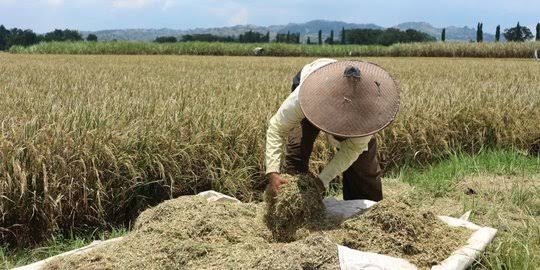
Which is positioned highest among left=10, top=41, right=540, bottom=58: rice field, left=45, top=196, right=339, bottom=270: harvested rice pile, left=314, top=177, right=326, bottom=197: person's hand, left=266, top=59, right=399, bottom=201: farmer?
left=10, top=41, right=540, bottom=58: rice field

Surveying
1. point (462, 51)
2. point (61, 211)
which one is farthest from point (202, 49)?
point (61, 211)

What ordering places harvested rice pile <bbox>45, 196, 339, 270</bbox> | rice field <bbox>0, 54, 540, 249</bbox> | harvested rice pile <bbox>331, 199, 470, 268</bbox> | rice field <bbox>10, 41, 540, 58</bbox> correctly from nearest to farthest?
harvested rice pile <bbox>45, 196, 339, 270</bbox>, harvested rice pile <bbox>331, 199, 470, 268</bbox>, rice field <bbox>0, 54, 540, 249</bbox>, rice field <bbox>10, 41, 540, 58</bbox>

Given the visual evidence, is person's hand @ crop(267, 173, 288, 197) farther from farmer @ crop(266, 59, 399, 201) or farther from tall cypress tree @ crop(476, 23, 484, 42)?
tall cypress tree @ crop(476, 23, 484, 42)

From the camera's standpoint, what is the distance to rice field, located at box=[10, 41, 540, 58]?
31406 millimetres

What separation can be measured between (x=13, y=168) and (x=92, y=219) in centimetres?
57

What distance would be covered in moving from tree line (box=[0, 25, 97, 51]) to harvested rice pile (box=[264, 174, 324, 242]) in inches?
2114

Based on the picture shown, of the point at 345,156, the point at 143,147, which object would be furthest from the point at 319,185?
the point at 143,147

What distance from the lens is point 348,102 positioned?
2.68m

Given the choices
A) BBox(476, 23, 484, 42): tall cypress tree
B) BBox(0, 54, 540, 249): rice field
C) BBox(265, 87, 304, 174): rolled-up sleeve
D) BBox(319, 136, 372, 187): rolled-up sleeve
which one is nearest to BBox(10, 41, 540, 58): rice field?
BBox(476, 23, 484, 42): tall cypress tree

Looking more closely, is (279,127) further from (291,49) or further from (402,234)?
(291,49)

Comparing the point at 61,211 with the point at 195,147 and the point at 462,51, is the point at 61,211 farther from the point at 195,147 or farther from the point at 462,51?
the point at 462,51

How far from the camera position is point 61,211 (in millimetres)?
3242

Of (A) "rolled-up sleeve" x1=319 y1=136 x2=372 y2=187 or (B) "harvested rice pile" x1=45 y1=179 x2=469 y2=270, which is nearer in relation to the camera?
(B) "harvested rice pile" x1=45 y1=179 x2=469 y2=270

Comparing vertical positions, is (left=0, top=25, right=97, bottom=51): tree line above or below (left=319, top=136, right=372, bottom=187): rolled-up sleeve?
above
